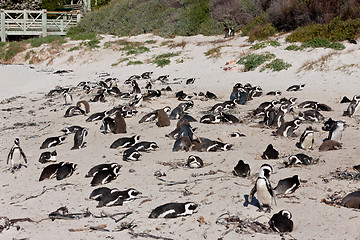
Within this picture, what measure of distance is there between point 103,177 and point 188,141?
77.7 inches

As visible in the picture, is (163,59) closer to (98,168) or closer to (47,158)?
(47,158)

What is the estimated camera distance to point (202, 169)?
280 inches

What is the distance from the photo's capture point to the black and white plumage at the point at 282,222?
488 centimetres

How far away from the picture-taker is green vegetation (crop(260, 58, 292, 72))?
590 inches

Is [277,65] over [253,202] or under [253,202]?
over

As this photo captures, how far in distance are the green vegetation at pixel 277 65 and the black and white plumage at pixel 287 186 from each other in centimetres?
944

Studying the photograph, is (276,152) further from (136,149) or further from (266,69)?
(266,69)

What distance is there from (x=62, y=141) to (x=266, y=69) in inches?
317

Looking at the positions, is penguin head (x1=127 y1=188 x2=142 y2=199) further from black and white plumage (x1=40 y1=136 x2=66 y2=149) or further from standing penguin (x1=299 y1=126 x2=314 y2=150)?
black and white plumage (x1=40 y1=136 x2=66 y2=149)

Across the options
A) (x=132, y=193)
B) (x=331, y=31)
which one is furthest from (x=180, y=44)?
(x=132, y=193)

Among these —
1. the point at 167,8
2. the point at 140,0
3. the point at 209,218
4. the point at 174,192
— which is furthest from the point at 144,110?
the point at 140,0

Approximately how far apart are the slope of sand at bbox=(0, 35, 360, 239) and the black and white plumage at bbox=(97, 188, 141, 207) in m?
0.09

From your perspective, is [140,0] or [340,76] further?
[140,0]

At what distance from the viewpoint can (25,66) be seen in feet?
75.5
